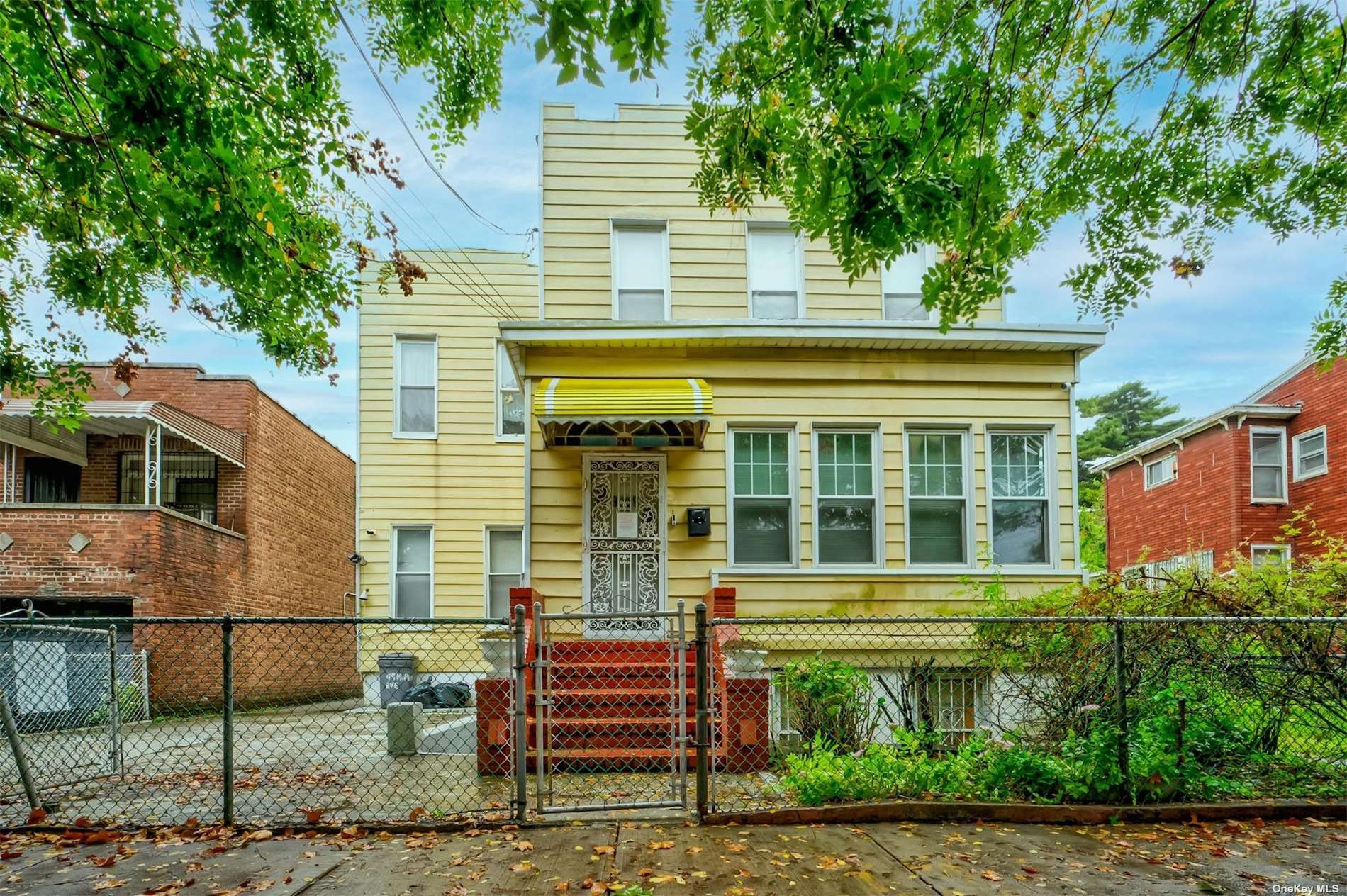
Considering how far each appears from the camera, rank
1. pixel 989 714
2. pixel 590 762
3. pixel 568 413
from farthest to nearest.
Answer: pixel 568 413 < pixel 590 762 < pixel 989 714

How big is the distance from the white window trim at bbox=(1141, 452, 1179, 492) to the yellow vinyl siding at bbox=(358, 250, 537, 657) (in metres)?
15.7

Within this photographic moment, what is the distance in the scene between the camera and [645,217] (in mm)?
9359

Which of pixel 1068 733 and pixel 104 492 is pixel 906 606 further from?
pixel 104 492

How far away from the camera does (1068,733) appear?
5.36 meters

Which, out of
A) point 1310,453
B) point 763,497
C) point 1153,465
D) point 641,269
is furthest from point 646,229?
point 1153,465

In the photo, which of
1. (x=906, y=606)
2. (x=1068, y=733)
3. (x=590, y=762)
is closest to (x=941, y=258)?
(x=906, y=606)

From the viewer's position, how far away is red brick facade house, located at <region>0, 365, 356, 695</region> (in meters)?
10.8

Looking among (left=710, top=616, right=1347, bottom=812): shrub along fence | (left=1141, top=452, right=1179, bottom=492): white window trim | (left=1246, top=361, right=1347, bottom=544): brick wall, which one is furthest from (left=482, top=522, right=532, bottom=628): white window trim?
(left=1141, top=452, right=1179, bottom=492): white window trim

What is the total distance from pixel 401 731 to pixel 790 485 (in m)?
4.80

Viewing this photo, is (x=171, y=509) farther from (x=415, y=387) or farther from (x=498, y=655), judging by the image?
(x=498, y=655)

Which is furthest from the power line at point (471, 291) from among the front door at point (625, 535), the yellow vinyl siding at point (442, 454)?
the front door at point (625, 535)

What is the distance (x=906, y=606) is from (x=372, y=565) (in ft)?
27.4

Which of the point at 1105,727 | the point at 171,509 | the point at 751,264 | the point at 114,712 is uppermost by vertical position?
the point at 751,264

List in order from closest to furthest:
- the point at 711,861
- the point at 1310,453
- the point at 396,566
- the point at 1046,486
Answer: the point at 711,861, the point at 1046,486, the point at 396,566, the point at 1310,453
